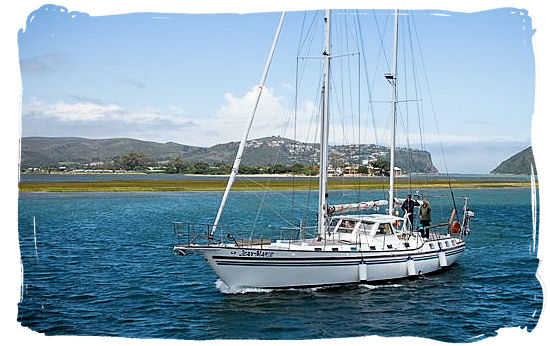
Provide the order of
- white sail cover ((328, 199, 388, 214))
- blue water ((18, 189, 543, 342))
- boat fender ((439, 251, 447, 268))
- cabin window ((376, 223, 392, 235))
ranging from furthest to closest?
boat fender ((439, 251, 447, 268)) < cabin window ((376, 223, 392, 235)) < white sail cover ((328, 199, 388, 214)) < blue water ((18, 189, 543, 342))

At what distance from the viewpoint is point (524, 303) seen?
34.8 feet

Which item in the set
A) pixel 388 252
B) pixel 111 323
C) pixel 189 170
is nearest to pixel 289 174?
pixel 388 252

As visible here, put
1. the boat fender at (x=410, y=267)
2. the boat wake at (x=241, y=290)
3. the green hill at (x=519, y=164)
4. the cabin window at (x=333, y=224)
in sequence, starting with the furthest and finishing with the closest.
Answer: the cabin window at (x=333, y=224) < the boat fender at (x=410, y=267) < the boat wake at (x=241, y=290) < the green hill at (x=519, y=164)

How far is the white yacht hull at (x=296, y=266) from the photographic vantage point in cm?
1070

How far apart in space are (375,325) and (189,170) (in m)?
14.1

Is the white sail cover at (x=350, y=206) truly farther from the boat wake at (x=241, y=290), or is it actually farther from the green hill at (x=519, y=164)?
the green hill at (x=519, y=164)

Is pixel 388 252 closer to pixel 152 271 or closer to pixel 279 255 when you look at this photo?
pixel 279 255

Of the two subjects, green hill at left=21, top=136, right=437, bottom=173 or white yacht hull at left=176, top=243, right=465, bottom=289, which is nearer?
green hill at left=21, top=136, right=437, bottom=173

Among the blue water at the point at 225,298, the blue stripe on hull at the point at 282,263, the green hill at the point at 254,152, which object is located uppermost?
the green hill at the point at 254,152

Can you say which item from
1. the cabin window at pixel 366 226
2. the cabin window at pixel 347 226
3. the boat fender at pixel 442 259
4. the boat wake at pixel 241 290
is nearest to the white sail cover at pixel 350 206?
the cabin window at pixel 347 226

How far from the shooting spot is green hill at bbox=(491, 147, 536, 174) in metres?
5.85

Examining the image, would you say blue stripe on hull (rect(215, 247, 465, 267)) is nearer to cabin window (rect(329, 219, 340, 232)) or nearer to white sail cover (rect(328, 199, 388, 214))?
white sail cover (rect(328, 199, 388, 214))

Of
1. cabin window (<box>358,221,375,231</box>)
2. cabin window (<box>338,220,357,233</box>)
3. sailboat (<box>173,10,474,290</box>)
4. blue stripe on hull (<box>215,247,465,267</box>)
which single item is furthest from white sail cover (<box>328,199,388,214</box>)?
blue stripe on hull (<box>215,247,465,267</box>)

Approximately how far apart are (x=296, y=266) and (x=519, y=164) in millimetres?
5719
